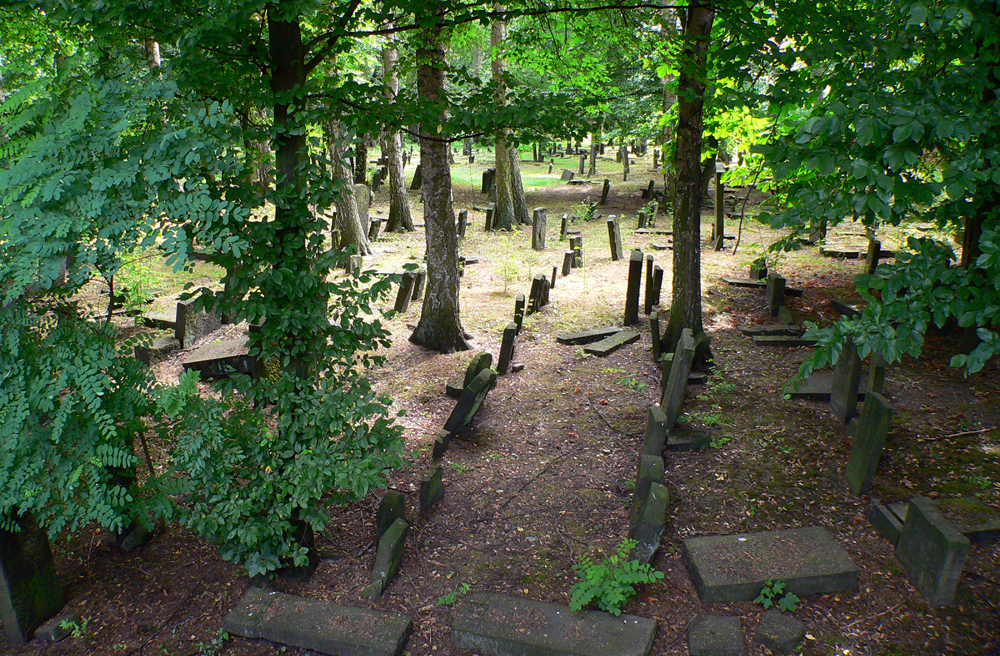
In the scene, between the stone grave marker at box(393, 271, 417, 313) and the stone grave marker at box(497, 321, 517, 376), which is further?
the stone grave marker at box(393, 271, 417, 313)

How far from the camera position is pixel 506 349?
25.3 feet

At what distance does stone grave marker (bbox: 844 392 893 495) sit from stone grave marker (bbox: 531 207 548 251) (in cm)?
1063

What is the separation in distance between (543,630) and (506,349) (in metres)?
4.20

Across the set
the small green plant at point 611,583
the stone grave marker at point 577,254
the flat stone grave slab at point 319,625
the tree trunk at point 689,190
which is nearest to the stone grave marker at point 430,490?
the flat stone grave slab at point 319,625

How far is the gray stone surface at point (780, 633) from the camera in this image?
12.2 ft

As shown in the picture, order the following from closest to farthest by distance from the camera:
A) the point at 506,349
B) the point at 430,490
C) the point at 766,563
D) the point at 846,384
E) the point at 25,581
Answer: the point at 25,581 < the point at 766,563 < the point at 430,490 < the point at 846,384 < the point at 506,349

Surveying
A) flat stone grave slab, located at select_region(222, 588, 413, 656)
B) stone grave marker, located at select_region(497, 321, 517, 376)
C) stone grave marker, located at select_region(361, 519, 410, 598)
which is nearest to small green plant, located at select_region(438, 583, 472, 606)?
flat stone grave slab, located at select_region(222, 588, 413, 656)

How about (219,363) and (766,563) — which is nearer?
(766,563)

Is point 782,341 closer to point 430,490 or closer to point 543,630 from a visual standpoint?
point 430,490

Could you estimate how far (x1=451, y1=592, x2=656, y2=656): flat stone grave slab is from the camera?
371 cm

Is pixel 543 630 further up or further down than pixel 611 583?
further down

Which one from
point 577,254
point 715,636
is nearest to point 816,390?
point 715,636

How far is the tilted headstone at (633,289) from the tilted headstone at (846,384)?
11.3 feet

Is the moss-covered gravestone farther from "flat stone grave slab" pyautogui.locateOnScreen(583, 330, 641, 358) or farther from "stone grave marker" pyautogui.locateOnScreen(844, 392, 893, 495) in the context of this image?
"flat stone grave slab" pyautogui.locateOnScreen(583, 330, 641, 358)
